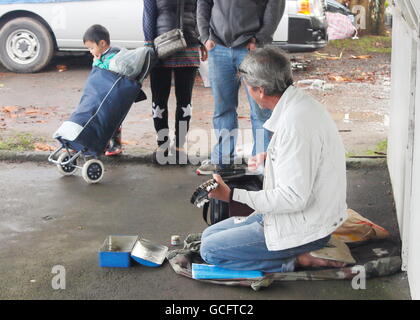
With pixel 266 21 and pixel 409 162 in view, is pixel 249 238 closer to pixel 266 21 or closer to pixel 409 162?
pixel 409 162

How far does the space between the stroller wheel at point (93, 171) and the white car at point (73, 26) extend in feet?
16.1

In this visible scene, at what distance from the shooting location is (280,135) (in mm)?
3838

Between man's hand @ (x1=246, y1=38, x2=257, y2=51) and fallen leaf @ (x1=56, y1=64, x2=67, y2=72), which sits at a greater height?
man's hand @ (x1=246, y1=38, x2=257, y2=51)

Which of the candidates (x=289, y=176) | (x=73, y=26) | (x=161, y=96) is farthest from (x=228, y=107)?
(x=73, y=26)

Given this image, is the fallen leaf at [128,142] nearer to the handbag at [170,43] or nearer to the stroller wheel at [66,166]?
the stroller wheel at [66,166]

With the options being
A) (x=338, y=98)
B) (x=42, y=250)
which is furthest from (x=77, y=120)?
(x=338, y=98)

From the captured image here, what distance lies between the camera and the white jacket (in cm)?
377

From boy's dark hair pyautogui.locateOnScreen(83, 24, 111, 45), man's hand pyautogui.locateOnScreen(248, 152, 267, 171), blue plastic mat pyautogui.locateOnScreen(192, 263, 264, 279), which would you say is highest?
boy's dark hair pyautogui.locateOnScreen(83, 24, 111, 45)

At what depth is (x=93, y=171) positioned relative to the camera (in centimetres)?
614

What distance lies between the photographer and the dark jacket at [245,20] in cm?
579

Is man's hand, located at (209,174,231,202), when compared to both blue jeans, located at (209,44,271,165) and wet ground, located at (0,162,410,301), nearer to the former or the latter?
wet ground, located at (0,162,410,301)

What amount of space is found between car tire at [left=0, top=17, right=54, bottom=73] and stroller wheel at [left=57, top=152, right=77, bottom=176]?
5094 millimetres

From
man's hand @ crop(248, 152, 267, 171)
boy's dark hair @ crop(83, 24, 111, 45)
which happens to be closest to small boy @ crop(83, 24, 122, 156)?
boy's dark hair @ crop(83, 24, 111, 45)

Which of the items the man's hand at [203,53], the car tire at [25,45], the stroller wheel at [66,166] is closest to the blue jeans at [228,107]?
the man's hand at [203,53]
